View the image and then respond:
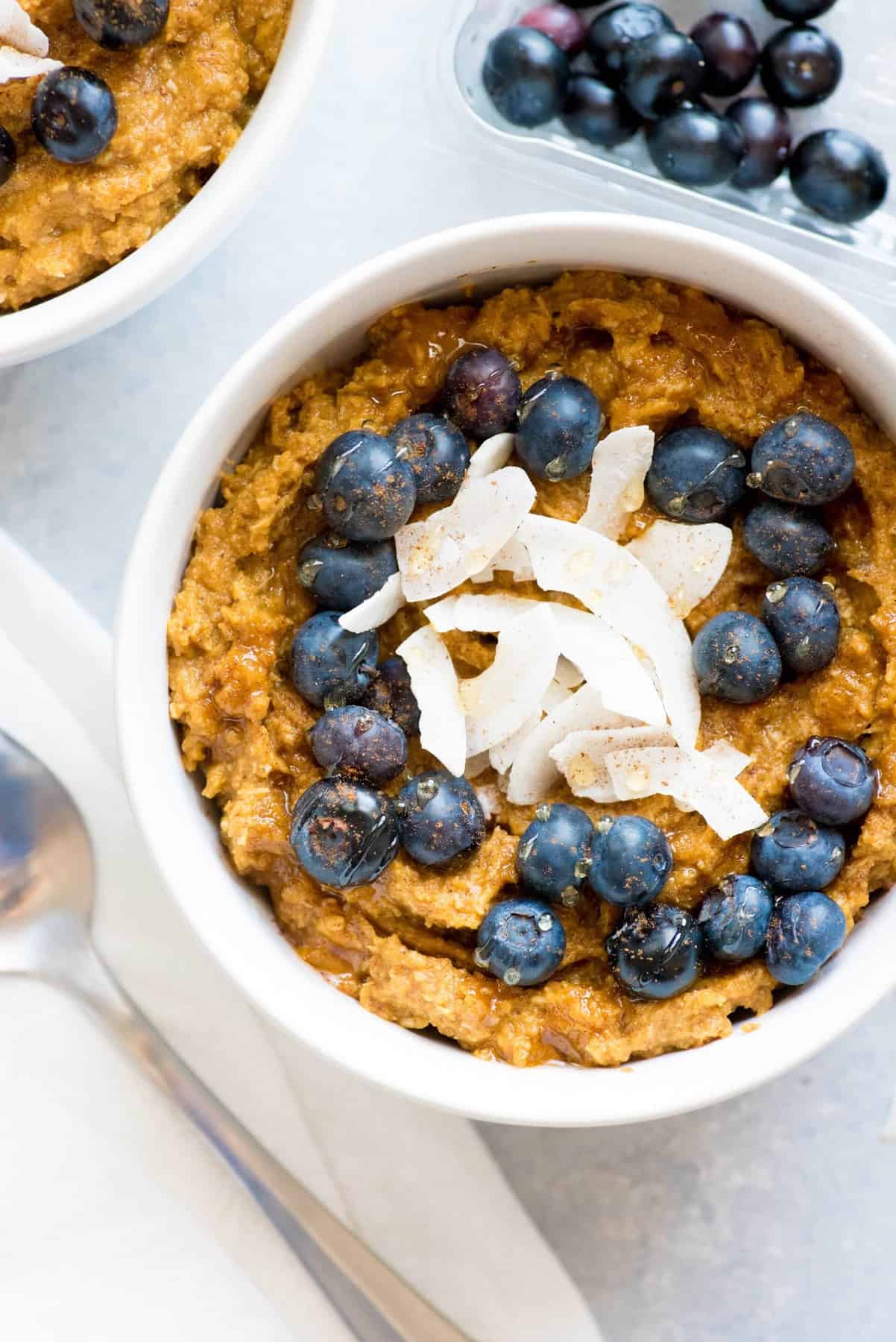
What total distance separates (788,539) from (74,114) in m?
1.00

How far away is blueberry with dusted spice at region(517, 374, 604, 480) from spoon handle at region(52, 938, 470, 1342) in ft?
3.37

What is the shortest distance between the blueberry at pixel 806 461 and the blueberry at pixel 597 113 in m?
0.70

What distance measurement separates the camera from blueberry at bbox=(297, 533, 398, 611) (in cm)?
176

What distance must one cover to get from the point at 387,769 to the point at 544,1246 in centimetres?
96

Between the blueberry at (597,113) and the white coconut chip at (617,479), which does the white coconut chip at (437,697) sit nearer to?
the white coconut chip at (617,479)

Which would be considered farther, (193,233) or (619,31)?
(619,31)

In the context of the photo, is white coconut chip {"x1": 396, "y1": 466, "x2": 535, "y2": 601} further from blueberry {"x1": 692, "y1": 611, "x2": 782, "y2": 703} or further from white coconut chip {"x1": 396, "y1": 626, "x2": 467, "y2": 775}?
blueberry {"x1": 692, "y1": 611, "x2": 782, "y2": 703}

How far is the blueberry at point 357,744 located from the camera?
170 centimetres

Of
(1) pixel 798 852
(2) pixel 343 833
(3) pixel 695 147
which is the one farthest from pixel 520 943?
(3) pixel 695 147

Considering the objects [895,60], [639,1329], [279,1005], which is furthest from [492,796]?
[895,60]

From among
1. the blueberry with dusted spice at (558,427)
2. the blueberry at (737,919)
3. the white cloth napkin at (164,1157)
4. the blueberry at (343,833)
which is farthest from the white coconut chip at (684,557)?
the white cloth napkin at (164,1157)

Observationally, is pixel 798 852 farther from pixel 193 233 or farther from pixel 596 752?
pixel 193 233

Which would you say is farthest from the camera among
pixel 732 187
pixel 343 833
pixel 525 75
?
pixel 732 187

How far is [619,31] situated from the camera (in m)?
2.16
